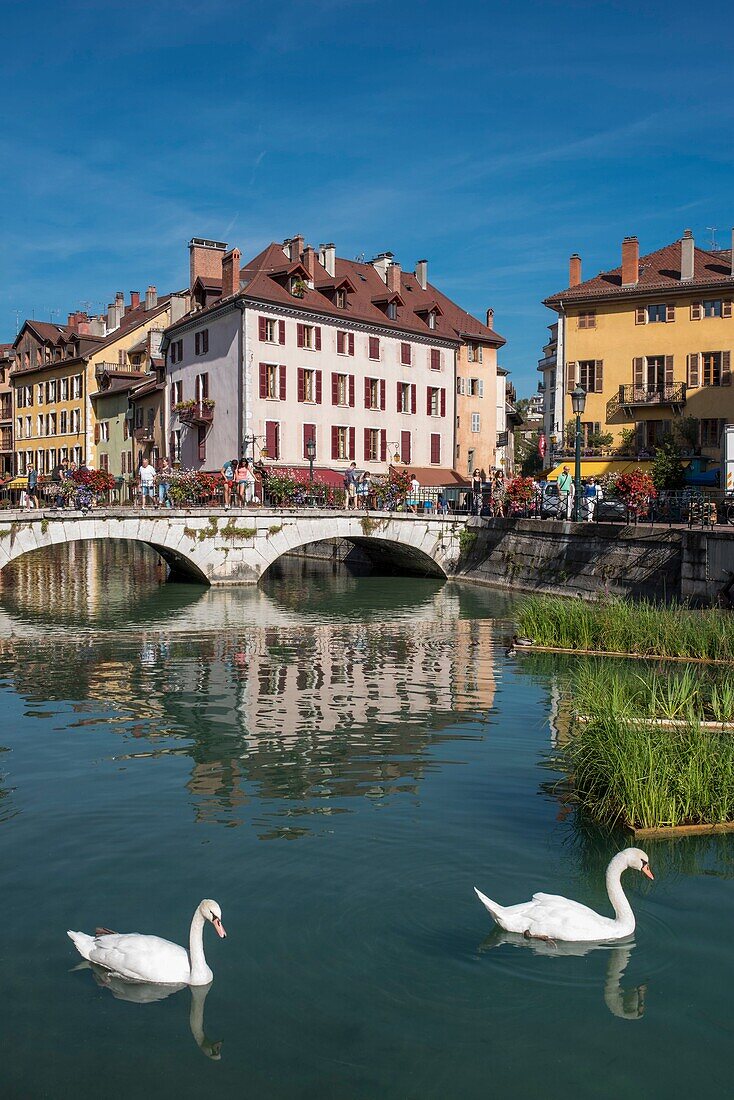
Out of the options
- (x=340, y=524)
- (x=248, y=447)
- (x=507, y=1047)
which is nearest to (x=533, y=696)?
(x=507, y=1047)

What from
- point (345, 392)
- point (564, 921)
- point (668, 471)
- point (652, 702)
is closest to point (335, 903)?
point (564, 921)

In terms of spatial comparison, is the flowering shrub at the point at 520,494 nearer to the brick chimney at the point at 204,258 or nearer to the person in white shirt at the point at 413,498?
the person in white shirt at the point at 413,498

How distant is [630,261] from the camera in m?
54.8

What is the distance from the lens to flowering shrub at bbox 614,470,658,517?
32.5 meters

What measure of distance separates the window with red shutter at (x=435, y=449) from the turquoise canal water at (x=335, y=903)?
43.4 metres

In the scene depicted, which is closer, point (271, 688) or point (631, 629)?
point (271, 688)

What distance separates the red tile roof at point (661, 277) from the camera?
5256 cm

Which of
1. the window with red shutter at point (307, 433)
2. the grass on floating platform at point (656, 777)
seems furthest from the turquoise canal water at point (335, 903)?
the window with red shutter at point (307, 433)

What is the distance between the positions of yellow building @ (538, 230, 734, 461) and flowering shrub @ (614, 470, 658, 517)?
1957 centimetres

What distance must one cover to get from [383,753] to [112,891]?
5292mm

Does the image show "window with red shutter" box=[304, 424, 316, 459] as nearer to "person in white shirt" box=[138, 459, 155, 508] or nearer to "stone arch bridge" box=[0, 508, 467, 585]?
"stone arch bridge" box=[0, 508, 467, 585]

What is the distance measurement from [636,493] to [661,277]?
1033 inches

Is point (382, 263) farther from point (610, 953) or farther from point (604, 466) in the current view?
point (610, 953)

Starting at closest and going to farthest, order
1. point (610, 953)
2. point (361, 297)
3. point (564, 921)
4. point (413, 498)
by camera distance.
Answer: point (564, 921) → point (610, 953) → point (413, 498) → point (361, 297)
